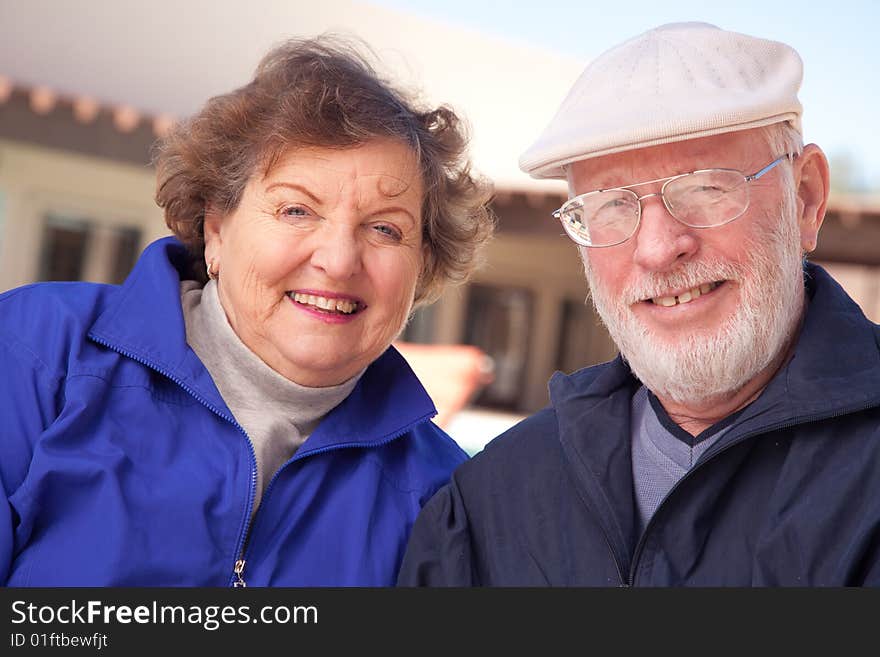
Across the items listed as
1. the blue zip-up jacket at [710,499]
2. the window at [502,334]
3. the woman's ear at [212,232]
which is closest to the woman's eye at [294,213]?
the woman's ear at [212,232]

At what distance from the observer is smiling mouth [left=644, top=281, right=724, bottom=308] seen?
6.57 feet

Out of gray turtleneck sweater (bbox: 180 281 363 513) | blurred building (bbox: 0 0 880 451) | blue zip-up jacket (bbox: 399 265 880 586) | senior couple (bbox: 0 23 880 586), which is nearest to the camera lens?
blue zip-up jacket (bbox: 399 265 880 586)

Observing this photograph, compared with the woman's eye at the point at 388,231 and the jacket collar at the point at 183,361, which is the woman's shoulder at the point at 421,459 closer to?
the jacket collar at the point at 183,361

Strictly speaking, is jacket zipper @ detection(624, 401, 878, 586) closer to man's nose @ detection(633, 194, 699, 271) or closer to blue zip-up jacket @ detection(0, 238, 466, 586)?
man's nose @ detection(633, 194, 699, 271)

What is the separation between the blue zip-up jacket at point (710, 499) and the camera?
173 centimetres

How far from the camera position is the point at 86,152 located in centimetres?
903

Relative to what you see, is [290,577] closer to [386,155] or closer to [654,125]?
[386,155]

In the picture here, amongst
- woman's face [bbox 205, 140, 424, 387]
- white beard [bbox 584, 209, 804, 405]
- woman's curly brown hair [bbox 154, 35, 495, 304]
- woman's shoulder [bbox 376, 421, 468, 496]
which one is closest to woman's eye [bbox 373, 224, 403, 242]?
woman's face [bbox 205, 140, 424, 387]

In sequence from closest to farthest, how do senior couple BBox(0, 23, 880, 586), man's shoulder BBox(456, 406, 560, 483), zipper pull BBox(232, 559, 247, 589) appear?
senior couple BBox(0, 23, 880, 586), zipper pull BBox(232, 559, 247, 589), man's shoulder BBox(456, 406, 560, 483)

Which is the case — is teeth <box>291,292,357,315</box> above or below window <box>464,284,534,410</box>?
above

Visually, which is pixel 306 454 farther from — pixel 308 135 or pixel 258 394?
pixel 308 135

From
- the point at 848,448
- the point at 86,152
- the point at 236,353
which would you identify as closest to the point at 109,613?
the point at 236,353

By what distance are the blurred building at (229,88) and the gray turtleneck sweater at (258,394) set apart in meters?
5.23

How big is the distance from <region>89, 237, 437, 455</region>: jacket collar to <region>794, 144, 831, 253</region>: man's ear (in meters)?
1.02
